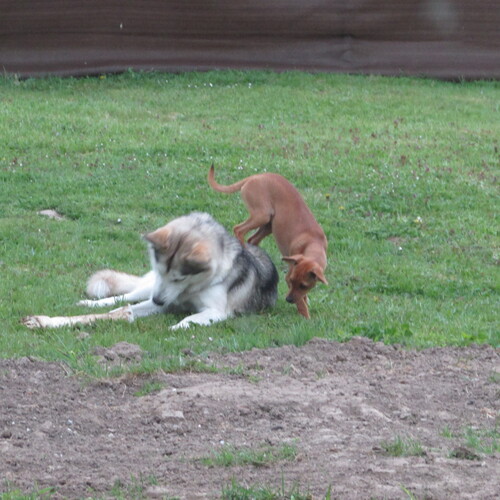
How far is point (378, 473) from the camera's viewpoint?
4977 millimetres

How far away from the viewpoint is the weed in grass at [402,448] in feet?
17.3

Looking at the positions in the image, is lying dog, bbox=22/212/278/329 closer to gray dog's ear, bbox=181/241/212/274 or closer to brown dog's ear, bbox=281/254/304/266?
gray dog's ear, bbox=181/241/212/274

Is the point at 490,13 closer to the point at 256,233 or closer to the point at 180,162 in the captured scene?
the point at 180,162

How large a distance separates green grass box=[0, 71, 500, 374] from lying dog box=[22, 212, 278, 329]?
22 centimetres

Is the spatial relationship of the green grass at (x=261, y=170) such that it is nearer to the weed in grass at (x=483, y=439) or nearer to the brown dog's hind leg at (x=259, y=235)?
the brown dog's hind leg at (x=259, y=235)

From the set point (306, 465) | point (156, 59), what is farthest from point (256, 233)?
point (156, 59)

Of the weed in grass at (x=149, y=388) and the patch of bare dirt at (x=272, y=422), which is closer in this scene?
the patch of bare dirt at (x=272, y=422)

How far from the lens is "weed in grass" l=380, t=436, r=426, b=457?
17.3 feet

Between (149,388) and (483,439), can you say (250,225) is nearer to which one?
(149,388)

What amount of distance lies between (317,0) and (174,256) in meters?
→ 12.4

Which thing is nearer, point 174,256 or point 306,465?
point 306,465

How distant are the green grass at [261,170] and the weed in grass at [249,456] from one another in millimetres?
1684

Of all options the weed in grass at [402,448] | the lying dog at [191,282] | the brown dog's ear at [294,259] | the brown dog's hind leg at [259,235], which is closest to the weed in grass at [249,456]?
the weed in grass at [402,448]

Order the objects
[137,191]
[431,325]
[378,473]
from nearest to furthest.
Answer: [378,473] < [431,325] < [137,191]
